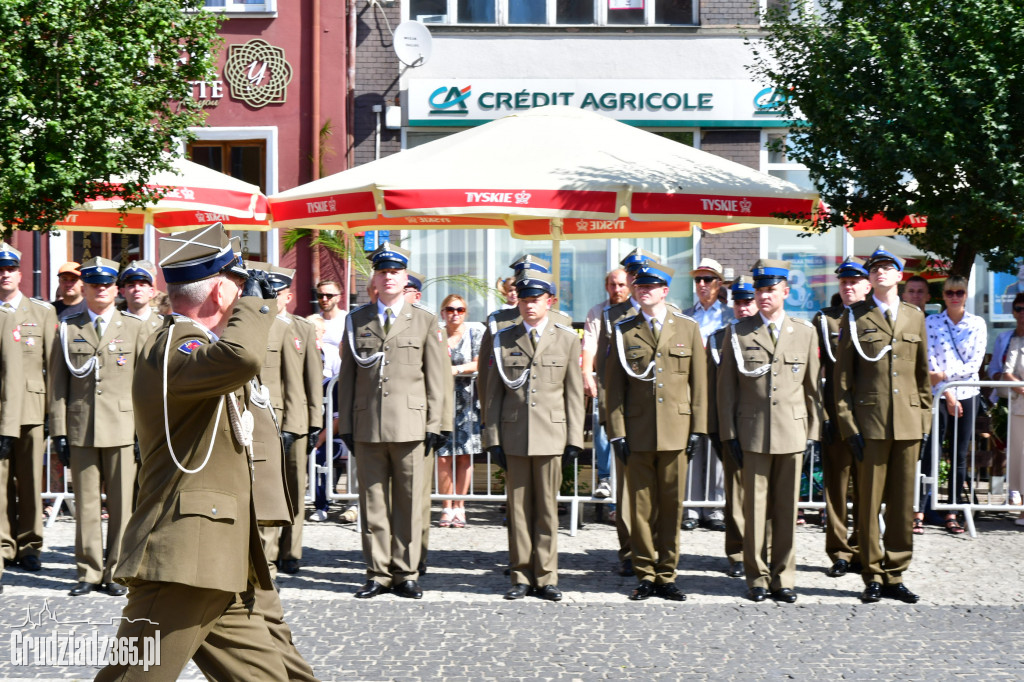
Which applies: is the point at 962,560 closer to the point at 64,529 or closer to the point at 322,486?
the point at 322,486

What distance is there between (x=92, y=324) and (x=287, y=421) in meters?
1.44

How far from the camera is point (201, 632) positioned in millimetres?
4352

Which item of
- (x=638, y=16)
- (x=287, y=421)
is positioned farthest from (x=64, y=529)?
(x=638, y=16)

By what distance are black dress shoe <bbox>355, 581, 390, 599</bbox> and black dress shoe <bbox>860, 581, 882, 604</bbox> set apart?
303 centimetres

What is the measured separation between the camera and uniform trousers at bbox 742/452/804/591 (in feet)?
25.5

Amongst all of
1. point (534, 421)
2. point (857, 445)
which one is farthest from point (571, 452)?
point (857, 445)

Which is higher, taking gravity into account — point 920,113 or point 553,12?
point 553,12

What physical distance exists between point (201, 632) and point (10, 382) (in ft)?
15.4

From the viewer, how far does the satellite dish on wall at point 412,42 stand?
16.7 metres

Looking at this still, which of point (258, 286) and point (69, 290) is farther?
point (69, 290)

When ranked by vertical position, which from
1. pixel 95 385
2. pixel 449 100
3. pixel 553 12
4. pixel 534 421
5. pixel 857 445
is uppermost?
pixel 553 12

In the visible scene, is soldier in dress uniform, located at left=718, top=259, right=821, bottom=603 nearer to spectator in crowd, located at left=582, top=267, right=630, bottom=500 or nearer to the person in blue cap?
the person in blue cap

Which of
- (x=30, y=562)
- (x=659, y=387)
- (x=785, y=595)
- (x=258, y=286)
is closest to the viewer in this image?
(x=258, y=286)

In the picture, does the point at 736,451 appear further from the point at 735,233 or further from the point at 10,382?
the point at 735,233
